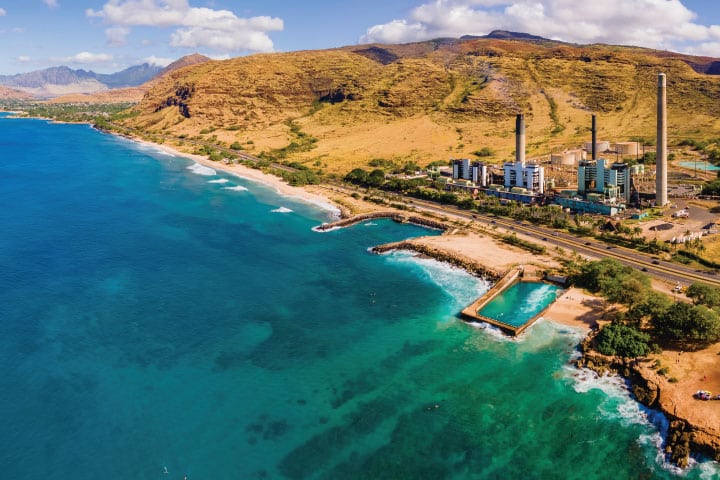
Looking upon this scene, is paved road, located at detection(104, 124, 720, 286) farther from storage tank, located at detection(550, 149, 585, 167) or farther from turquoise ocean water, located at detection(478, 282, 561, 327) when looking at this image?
storage tank, located at detection(550, 149, 585, 167)

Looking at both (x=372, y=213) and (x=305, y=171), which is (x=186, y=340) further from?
(x=305, y=171)

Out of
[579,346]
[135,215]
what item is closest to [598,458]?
[579,346]

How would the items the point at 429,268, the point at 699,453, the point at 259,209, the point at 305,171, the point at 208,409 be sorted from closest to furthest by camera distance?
the point at 699,453, the point at 208,409, the point at 429,268, the point at 259,209, the point at 305,171

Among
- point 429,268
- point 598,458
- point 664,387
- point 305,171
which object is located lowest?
point 598,458

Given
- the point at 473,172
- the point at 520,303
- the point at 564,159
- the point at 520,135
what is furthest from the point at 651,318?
the point at 564,159

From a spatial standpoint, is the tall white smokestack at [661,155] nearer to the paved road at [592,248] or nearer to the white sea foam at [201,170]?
the paved road at [592,248]

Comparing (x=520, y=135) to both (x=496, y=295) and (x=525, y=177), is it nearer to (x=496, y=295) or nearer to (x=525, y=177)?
(x=525, y=177)

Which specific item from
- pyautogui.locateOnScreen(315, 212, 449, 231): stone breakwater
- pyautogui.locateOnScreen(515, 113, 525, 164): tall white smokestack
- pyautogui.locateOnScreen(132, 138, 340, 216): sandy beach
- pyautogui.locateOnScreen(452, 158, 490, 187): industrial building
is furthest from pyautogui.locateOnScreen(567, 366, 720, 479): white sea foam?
pyautogui.locateOnScreen(515, 113, 525, 164): tall white smokestack
